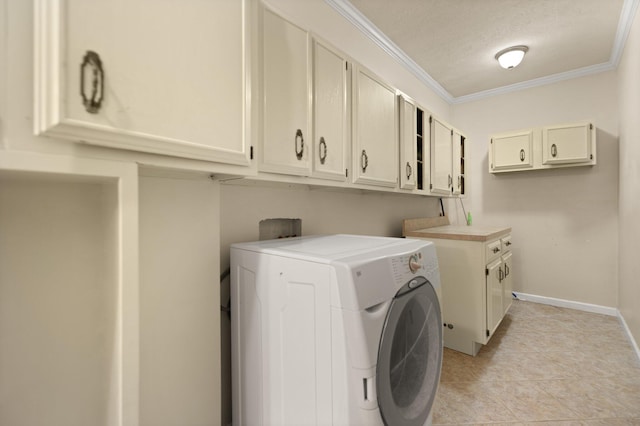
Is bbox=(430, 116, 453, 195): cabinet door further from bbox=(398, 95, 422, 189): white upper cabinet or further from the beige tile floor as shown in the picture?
the beige tile floor

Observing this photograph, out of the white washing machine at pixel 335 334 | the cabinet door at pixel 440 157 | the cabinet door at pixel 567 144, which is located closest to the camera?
the white washing machine at pixel 335 334

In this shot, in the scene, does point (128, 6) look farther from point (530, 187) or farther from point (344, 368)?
point (530, 187)

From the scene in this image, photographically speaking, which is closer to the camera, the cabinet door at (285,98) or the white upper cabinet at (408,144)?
the cabinet door at (285,98)

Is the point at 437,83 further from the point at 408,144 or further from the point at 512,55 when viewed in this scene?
the point at 408,144

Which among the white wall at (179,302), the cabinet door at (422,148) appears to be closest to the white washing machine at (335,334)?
the white wall at (179,302)

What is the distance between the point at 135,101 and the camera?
2.52 ft

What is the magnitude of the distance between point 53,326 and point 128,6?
37.9 inches

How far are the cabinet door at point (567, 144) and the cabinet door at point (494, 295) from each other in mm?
1619

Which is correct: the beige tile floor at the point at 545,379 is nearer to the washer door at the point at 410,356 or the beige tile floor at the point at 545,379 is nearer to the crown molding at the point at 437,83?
the washer door at the point at 410,356

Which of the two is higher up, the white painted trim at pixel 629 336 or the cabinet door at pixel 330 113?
the cabinet door at pixel 330 113

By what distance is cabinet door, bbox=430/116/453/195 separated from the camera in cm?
270

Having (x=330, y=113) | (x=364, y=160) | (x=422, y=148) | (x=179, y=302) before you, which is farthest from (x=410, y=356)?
(x=422, y=148)

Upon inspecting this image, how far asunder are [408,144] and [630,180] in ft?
6.68

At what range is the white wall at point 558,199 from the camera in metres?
3.22
